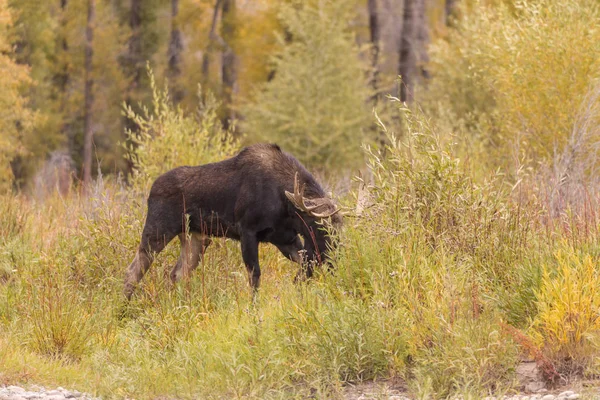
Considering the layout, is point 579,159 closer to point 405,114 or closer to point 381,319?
point 405,114

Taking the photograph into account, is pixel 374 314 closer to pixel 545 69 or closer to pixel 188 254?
pixel 188 254

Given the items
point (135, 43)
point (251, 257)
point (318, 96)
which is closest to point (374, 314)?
point (251, 257)

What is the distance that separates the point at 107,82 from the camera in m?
32.4

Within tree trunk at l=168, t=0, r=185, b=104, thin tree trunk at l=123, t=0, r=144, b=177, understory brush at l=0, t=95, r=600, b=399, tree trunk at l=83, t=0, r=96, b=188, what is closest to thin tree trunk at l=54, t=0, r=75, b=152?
tree trunk at l=83, t=0, r=96, b=188

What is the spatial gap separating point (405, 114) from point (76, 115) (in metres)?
27.1

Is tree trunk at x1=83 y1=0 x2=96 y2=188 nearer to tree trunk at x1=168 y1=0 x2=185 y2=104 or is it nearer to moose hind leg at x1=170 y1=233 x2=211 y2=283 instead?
tree trunk at x1=168 y1=0 x2=185 y2=104

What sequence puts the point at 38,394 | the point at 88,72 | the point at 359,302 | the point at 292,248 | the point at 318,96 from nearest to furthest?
1. the point at 38,394
2. the point at 359,302
3. the point at 292,248
4. the point at 318,96
5. the point at 88,72

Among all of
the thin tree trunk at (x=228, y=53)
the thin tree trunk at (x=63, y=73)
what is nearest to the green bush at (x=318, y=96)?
the thin tree trunk at (x=228, y=53)

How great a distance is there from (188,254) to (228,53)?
2185 centimetres

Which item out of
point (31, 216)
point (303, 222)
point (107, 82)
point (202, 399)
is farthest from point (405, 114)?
point (107, 82)

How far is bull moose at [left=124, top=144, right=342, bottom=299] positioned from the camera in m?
9.37

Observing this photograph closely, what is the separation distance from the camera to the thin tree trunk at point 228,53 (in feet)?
99.7

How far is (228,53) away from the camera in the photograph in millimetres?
31109

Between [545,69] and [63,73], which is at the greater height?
[545,69]
